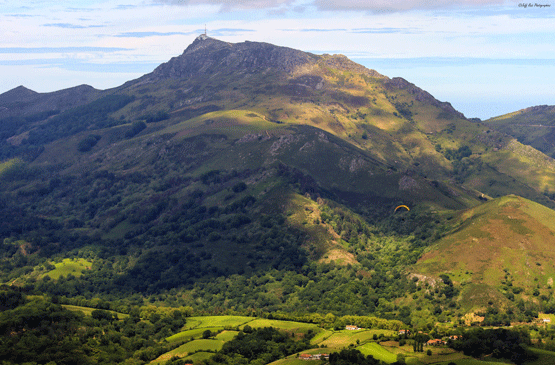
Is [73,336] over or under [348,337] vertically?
under

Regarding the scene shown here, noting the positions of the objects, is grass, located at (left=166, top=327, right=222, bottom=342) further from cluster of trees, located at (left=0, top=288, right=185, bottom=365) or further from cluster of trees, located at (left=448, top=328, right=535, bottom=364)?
cluster of trees, located at (left=448, top=328, right=535, bottom=364)

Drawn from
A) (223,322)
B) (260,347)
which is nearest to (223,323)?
(223,322)

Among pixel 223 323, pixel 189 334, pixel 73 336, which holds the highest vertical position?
pixel 73 336

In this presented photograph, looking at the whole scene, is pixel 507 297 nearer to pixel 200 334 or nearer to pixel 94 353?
pixel 200 334

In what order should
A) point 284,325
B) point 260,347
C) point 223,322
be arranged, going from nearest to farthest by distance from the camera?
1. point 260,347
2. point 284,325
3. point 223,322

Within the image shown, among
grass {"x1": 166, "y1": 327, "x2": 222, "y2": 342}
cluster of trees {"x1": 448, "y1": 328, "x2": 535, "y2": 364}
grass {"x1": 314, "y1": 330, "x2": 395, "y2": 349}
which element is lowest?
grass {"x1": 166, "y1": 327, "x2": 222, "y2": 342}

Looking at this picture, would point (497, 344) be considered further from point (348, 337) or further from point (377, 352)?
point (348, 337)

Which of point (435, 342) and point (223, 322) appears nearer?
point (435, 342)

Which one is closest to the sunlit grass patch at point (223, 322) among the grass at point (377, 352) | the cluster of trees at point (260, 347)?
the cluster of trees at point (260, 347)

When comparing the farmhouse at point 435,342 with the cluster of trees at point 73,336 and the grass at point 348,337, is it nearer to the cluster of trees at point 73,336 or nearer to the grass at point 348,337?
the grass at point 348,337

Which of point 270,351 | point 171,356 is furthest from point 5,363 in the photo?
point 270,351

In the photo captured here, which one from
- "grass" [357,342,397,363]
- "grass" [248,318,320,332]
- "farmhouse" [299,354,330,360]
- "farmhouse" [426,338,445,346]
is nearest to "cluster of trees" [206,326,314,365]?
"grass" [248,318,320,332]
